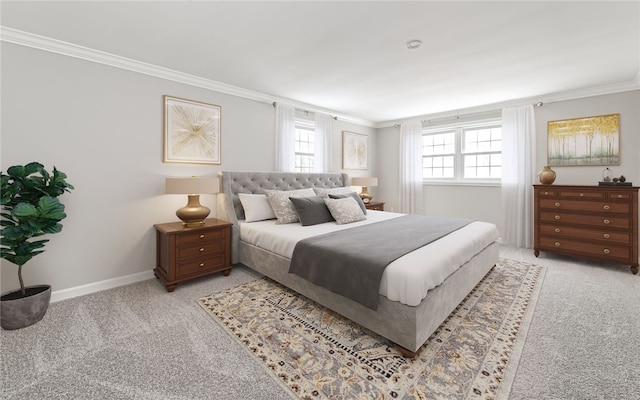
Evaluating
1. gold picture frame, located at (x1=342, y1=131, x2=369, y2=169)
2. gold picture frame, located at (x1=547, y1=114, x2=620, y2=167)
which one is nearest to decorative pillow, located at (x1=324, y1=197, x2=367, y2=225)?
gold picture frame, located at (x1=342, y1=131, x2=369, y2=169)

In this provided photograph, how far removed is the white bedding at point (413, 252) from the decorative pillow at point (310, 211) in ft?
0.30

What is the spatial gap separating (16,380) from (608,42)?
535 cm

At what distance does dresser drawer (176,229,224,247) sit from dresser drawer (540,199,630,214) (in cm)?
447

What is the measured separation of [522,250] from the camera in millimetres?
4332

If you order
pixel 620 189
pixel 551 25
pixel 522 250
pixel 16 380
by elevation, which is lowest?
pixel 16 380

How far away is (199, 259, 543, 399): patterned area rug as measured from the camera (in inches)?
61.3

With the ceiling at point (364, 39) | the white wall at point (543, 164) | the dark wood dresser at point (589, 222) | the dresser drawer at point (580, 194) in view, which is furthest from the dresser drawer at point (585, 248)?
the ceiling at point (364, 39)

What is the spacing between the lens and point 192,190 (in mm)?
2959

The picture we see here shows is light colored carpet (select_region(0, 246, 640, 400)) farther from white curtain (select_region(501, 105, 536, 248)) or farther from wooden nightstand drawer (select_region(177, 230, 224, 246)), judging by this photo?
white curtain (select_region(501, 105, 536, 248))

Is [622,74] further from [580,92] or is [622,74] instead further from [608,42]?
[608,42]

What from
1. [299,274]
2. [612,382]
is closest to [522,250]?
[612,382]

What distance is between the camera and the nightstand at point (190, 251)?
9.32ft

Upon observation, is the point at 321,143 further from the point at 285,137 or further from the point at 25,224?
the point at 25,224

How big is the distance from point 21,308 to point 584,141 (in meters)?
6.78
